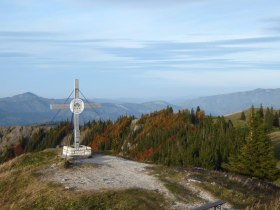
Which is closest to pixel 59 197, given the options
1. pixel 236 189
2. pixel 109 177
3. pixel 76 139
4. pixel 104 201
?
pixel 104 201

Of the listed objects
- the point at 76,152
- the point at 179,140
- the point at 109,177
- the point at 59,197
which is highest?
the point at 76,152

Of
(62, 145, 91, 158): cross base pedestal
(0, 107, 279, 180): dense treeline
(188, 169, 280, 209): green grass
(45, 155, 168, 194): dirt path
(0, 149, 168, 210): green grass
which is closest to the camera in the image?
(0, 149, 168, 210): green grass

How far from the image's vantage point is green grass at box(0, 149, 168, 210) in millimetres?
30688

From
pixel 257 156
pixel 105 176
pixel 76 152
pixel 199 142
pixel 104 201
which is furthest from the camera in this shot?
pixel 199 142

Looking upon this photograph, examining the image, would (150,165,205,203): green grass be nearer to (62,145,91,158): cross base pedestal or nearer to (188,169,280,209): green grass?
(188,169,280,209): green grass

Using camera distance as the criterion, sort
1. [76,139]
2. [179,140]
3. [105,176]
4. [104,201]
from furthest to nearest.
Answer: [179,140]
[76,139]
[105,176]
[104,201]

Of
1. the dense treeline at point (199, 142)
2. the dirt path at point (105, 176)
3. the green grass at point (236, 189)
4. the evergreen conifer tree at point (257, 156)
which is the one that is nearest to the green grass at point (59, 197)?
the dirt path at point (105, 176)

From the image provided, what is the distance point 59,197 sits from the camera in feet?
105

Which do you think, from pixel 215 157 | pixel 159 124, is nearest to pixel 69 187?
pixel 215 157

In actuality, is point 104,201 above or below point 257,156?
above

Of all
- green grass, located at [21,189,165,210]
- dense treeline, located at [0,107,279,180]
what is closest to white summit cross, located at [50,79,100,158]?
green grass, located at [21,189,165,210]

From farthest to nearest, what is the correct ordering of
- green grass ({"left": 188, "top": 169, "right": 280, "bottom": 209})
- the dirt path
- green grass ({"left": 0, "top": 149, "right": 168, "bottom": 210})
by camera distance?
the dirt path, green grass ({"left": 188, "top": 169, "right": 280, "bottom": 209}), green grass ({"left": 0, "top": 149, "right": 168, "bottom": 210})

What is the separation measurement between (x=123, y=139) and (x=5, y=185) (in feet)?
497

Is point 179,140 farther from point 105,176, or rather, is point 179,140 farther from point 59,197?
point 59,197
